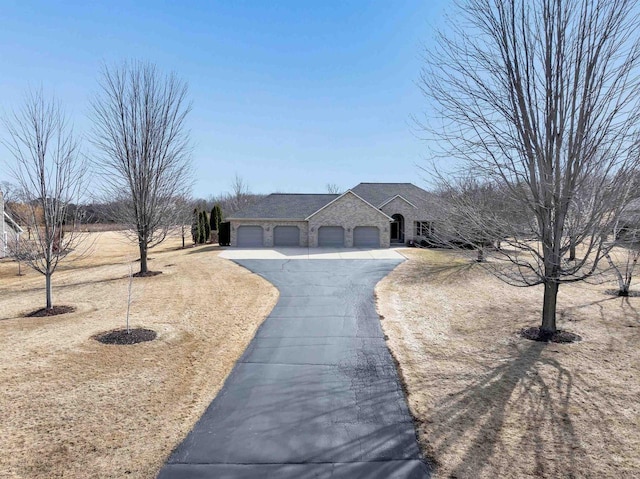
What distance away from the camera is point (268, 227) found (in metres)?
29.9

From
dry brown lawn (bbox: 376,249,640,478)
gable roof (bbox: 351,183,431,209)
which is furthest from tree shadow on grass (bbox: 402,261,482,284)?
gable roof (bbox: 351,183,431,209)

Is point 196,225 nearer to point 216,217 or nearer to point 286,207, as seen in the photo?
point 216,217

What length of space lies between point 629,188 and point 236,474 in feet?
23.3

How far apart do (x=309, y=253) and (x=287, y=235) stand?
4.73 meters

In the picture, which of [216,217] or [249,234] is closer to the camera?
[249,234]

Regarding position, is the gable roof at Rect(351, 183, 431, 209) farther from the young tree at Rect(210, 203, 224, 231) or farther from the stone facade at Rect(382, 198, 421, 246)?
the young tree at Rect(210, 203, 224, 231)

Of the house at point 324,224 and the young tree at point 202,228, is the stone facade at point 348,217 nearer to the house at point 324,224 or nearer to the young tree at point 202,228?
the house at point 324,224

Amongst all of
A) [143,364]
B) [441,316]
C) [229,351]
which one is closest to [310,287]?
[441,316]

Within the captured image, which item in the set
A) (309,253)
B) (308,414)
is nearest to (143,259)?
(309,253)

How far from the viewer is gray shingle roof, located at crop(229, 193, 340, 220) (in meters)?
30.0

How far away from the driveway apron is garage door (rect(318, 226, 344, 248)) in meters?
19.8

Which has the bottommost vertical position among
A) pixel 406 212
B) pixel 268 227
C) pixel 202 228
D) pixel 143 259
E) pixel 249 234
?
pixel 143 259

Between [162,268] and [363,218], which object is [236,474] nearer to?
[162,268]

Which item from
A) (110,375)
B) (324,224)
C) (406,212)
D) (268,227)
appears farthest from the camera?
(406,212)
